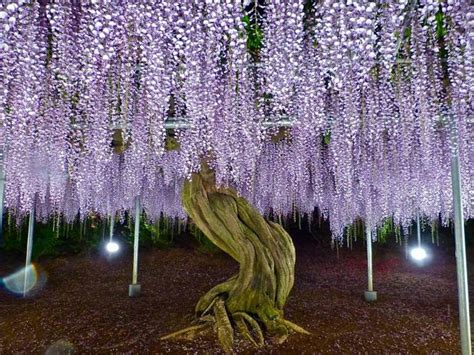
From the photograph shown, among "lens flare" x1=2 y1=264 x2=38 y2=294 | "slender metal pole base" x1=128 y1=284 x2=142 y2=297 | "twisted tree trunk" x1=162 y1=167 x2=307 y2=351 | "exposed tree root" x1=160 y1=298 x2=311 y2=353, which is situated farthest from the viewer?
"lens flare" x1=2 y1=264 x2=38 y2=294

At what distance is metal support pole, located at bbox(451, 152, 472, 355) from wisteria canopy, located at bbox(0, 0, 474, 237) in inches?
11.4

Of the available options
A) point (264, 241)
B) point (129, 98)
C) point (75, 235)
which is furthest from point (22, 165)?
point (75, 235)

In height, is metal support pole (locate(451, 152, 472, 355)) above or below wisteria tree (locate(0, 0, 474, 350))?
below

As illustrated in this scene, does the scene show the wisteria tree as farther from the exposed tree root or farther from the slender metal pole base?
the slender metal pole base

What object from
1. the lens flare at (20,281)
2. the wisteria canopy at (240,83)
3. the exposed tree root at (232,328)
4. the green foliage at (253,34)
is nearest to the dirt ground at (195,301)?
the exposed tree root at (232,328)

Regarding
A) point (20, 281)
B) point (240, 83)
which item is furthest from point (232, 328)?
point (20, 281)

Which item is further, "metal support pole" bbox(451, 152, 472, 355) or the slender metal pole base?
the slender metal pole base

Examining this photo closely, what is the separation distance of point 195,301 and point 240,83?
12.7 feet

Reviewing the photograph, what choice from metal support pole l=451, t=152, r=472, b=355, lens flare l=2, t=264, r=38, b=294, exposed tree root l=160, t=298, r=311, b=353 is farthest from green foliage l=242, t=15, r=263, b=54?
lens flare l=2, t=264, r=38, b=294

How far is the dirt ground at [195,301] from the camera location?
11.7 ft

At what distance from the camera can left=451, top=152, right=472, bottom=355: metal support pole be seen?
2424mm

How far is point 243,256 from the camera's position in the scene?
3986 mm

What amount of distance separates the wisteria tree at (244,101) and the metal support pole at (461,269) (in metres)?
0.29

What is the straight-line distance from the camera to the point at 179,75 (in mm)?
2453
